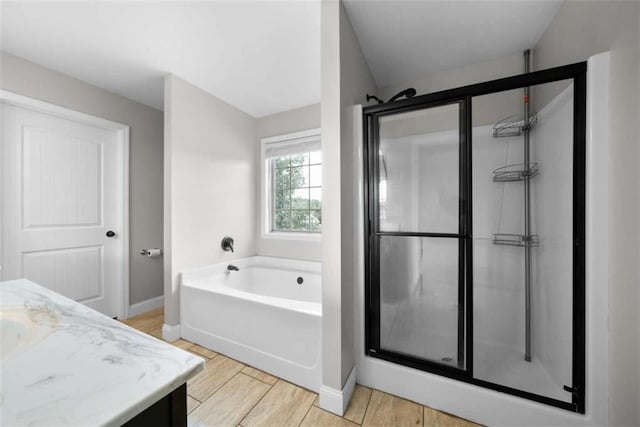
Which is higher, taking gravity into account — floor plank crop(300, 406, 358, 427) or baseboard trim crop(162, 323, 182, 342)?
baseboard trim crop(162, 323, 182, 342)

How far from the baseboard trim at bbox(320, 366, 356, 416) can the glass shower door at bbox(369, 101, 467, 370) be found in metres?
0.32

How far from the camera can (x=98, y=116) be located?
96.5 inches

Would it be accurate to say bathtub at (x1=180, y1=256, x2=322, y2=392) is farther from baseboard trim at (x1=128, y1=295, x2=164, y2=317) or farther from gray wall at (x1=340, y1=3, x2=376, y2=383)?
baseboard trim at (x1=128, y1=295, x2=164, y2=317)

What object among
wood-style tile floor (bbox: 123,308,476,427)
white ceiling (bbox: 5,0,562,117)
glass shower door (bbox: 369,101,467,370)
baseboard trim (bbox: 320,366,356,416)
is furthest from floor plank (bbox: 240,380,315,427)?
white ceiling (bbox: 5,0,562,117)

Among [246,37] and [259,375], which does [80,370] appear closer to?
[259,375]

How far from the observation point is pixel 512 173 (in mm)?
1690

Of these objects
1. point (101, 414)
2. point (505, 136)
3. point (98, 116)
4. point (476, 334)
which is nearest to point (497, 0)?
point (505, 136)

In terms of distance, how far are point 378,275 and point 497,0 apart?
1771 millimetres

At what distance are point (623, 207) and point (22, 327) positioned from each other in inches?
83.3

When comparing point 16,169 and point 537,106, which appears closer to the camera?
point 537,106

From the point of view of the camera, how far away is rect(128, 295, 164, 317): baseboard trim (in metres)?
2.69

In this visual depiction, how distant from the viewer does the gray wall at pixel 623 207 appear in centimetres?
97

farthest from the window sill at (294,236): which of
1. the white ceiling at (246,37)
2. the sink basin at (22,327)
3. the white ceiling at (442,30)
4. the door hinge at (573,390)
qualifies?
the sink basin at (22,327)

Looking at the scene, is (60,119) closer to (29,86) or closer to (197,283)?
(29,86)
